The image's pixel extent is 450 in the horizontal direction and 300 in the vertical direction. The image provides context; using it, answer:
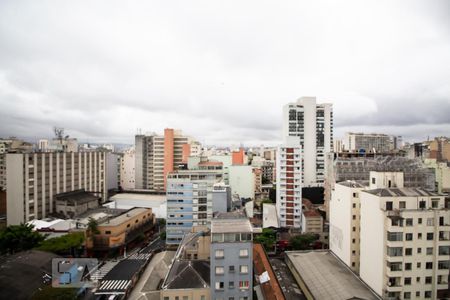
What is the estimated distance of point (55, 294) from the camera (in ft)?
62.4

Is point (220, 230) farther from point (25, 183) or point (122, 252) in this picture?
point (25, 183)

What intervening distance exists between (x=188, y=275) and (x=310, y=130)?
49.8 meters

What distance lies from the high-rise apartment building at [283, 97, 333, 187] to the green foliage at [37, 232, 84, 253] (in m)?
47.4

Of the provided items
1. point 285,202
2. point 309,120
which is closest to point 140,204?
point 285,202

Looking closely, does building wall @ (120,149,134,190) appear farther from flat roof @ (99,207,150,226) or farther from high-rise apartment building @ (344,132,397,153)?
high-rise apartment building @ (344,132,397,153)

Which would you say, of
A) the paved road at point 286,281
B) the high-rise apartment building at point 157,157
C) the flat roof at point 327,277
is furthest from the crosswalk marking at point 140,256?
the high-rise apartment building at point 157,157

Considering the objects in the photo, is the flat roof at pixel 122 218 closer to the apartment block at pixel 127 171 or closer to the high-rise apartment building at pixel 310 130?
the apartment block at pixel 127 171

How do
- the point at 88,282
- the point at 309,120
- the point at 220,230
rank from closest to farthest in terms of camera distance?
the point at 220,230
the point at 88,282
the point at 309,120

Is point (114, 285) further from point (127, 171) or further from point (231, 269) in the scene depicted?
point (127, 171)

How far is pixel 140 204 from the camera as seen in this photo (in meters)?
51.4

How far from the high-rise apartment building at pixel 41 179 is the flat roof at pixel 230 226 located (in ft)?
121

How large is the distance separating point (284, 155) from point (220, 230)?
23.5 meters

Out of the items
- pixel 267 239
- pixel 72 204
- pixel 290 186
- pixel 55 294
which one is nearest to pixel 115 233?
pixel 55 294

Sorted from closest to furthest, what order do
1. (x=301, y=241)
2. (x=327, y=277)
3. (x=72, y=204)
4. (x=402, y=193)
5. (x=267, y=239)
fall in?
(x=402, y=193)
(x=327, y=277)
(x=301, y=241)
(x=267, y=239)
(x=72, y=204)
